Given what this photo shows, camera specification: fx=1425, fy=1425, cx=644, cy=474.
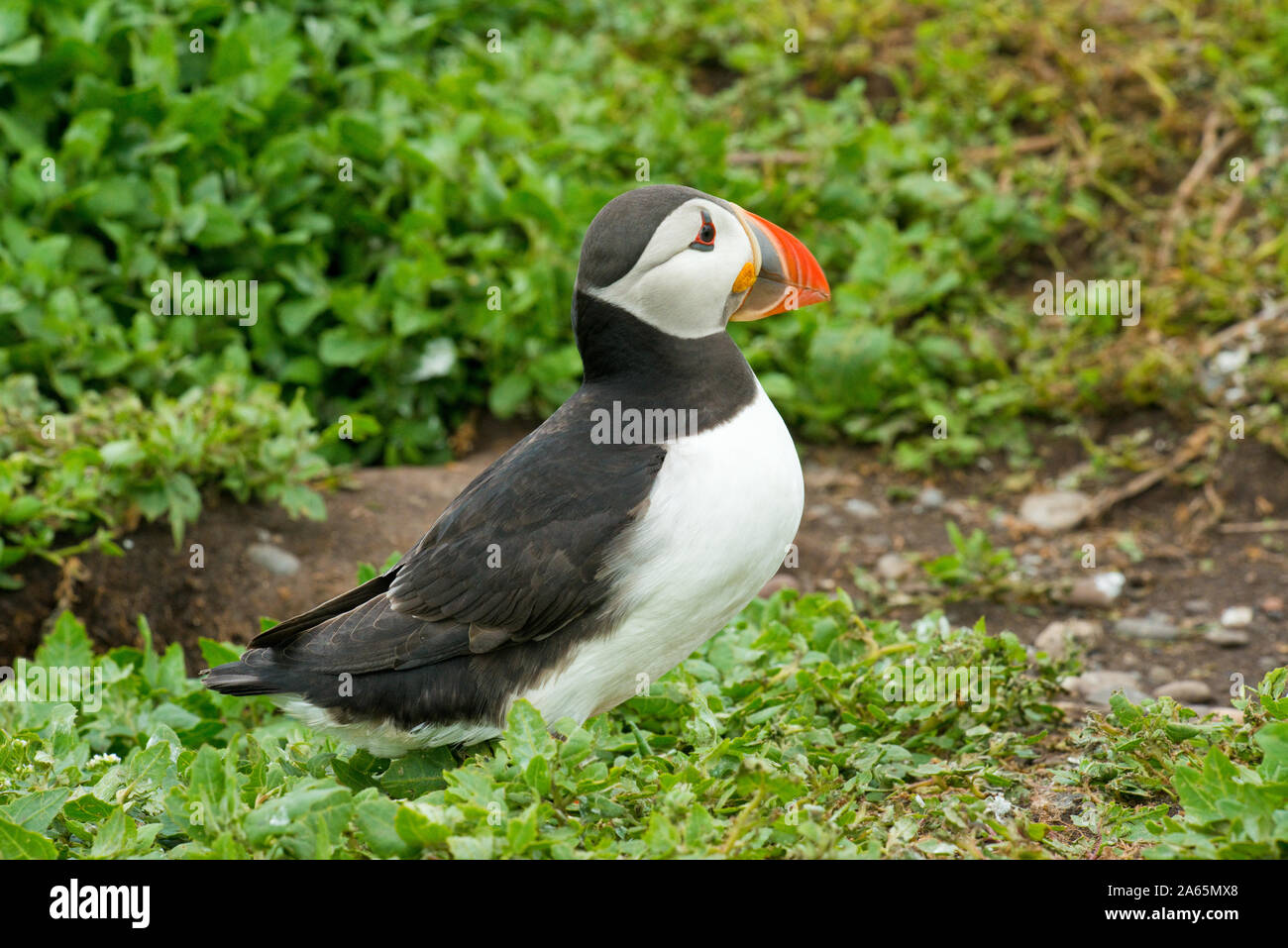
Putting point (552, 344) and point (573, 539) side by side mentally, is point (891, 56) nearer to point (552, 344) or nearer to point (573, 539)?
point (552, 344)

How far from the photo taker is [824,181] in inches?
289

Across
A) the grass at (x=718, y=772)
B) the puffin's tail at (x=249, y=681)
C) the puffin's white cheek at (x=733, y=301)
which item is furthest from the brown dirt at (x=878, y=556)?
the puffin's white cheek at (x=733, y=301)

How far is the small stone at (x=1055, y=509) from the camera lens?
237 inches

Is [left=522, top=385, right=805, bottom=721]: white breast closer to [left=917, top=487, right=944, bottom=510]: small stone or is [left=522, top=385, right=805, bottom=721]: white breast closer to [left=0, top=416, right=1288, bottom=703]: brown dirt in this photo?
[left=0, top=416, right=1288, bottom=703]: brown dirt

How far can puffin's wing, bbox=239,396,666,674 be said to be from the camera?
11.2 ft

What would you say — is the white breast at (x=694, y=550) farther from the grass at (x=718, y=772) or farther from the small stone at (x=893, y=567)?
the small stone at (x=893, y=567)

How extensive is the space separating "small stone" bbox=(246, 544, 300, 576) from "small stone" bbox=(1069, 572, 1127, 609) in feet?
9.75

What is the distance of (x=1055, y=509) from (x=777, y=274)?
2954 millimetres

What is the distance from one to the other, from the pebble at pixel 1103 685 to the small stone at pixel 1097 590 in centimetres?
55

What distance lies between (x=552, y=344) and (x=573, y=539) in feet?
10.6

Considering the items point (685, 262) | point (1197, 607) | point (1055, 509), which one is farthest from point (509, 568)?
point (1055, 509)

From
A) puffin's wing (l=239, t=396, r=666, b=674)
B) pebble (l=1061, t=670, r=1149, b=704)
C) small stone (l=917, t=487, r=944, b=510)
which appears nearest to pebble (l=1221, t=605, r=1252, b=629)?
pebble (l=1061, t=670, r=1149, b=704)

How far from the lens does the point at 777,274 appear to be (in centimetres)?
361
